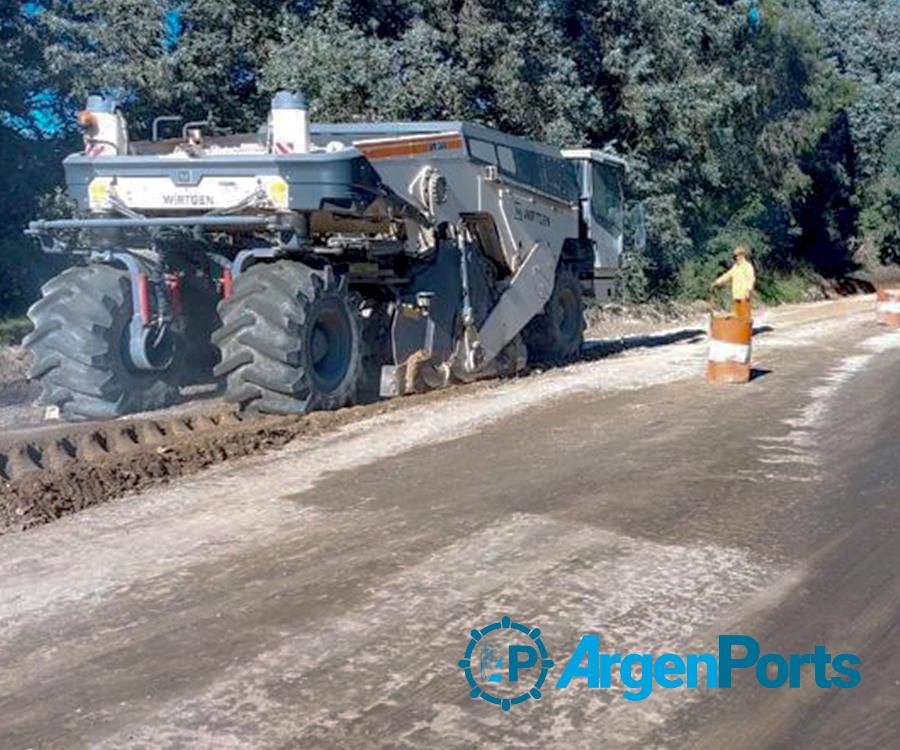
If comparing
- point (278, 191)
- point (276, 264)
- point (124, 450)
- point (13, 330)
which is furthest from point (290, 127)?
point (13, 330)

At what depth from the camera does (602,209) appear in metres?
16.2

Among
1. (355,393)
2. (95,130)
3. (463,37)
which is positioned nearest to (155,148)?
(95,130)

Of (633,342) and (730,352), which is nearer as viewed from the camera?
(730,352)

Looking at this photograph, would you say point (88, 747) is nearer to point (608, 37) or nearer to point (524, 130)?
point (524, 130)

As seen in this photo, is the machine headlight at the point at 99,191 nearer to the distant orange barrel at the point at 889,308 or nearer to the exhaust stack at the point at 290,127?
the exhaust stack at the point at 290,127

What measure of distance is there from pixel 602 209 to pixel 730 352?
386cm

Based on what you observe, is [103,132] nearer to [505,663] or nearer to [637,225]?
[505,663]

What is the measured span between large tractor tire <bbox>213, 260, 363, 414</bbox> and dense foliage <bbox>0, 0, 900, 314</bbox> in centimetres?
970

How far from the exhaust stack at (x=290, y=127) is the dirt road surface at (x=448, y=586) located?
2.52 meters

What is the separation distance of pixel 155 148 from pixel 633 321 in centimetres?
1593

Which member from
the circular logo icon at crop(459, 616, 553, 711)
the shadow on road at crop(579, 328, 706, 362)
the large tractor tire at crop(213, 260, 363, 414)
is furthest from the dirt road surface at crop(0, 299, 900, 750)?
the shadow on road at crop(579, 328, 706, 362)

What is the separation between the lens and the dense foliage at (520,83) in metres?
18.8

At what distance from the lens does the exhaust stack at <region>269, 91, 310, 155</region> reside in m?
10.1

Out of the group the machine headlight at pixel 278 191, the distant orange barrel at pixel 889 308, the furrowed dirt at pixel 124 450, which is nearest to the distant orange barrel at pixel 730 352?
the furrowed dirt at pixel 124 450
